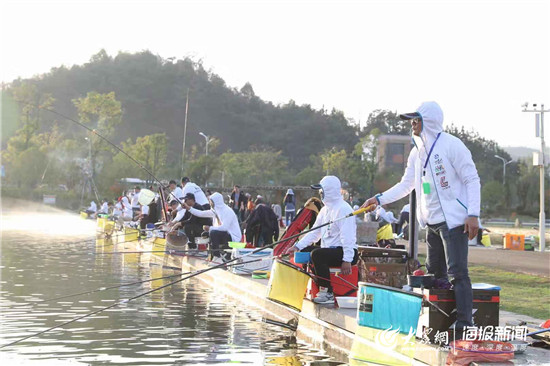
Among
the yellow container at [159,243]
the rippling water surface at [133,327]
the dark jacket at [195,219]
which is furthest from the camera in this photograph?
the yellow container at [159,243]

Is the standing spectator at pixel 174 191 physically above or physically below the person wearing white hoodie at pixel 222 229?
above

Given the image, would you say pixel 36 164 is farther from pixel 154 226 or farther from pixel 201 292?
pixel 201 292

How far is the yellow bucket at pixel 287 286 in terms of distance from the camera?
37.1 ft

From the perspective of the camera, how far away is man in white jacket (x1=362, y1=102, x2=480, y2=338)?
7.86 metres

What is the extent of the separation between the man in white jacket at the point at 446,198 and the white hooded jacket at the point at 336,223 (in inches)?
103

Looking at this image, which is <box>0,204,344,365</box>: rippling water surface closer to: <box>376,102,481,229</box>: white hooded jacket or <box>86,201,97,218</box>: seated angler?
<box>376,102,481,229</box>: white hooded jacket

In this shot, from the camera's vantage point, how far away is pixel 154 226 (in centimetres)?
2731

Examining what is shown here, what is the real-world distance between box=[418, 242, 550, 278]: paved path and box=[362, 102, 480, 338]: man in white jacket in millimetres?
11409

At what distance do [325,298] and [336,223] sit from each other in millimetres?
1018

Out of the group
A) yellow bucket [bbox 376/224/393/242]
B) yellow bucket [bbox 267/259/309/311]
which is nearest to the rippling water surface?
yellow bucket [bbox 267/259/309/311]

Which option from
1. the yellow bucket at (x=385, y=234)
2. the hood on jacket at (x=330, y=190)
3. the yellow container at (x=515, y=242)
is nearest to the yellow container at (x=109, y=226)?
the yellow container at (x=515, y=242)

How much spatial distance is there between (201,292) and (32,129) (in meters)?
81.1

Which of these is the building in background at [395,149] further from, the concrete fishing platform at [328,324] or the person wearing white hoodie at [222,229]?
the concrete fishing platform at [328,324]

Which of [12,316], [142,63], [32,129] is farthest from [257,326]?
[142,63]
